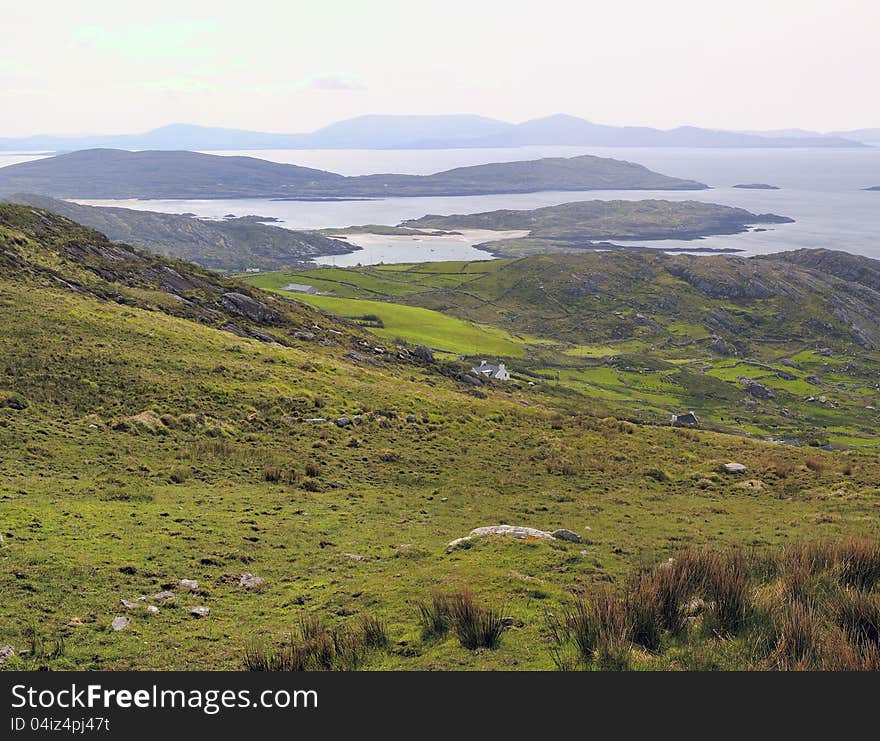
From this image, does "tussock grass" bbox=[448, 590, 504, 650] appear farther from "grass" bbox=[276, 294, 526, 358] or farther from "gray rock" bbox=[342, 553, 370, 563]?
"grass" bbox=[276, 294, 526, 358]

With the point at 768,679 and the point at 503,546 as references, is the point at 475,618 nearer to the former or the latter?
the point at 768,679

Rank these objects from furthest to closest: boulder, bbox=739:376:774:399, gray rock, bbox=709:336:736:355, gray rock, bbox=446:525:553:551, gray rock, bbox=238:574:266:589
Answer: gray rock, bbox=709:336:736:355
boulder, bbox=739:376:774:399
gray rock, bbox=446:525:553:551
gray rock, bbox=238:574:266:589

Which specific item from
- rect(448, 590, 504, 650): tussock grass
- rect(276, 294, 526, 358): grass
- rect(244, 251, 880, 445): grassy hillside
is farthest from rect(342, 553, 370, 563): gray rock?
rect(276, 294, 526, 358): grass

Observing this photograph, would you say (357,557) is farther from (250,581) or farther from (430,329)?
(430,329)

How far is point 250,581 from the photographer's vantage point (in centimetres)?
1553

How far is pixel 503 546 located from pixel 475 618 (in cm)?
660

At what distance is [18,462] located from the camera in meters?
22.3

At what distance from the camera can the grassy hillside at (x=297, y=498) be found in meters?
12.2

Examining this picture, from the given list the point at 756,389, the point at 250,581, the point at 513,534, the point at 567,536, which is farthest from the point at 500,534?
the point at 756,389

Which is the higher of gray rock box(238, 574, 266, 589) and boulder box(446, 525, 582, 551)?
gray rock box(238, 574, 266, 589)

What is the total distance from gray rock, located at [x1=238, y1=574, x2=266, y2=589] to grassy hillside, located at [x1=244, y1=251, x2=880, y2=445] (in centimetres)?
7680

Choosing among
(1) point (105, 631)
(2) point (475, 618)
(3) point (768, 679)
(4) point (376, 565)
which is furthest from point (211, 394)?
(3) point (768, 679)

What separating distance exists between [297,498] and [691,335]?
158 meters

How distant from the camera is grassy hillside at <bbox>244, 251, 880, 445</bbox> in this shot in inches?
4139
